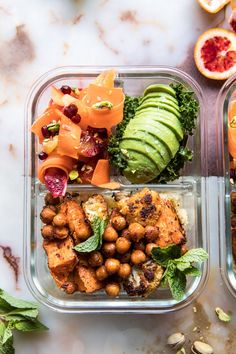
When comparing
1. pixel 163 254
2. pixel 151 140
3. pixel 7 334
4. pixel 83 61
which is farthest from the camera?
pixel 83 61

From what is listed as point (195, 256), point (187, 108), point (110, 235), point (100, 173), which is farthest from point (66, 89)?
point (195, 256)

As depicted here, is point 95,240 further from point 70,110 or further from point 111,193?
point 70,110

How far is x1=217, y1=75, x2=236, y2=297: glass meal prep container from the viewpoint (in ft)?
8.18

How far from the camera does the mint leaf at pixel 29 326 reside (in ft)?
8.61

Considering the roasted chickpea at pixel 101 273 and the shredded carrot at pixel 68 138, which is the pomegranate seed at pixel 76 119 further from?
the roasted chickpea at pixel 101 273

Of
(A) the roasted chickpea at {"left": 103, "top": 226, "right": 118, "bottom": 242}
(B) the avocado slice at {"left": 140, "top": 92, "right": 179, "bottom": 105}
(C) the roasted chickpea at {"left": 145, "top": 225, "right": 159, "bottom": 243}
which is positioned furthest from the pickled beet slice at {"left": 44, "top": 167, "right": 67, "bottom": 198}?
(B) the avocado slice at {"left": 140, "top": 92, "right": 179, "bottom": 105}

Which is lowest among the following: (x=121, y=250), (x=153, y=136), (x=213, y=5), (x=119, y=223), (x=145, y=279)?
(x=145, y=279)

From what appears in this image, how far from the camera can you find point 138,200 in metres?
2.42

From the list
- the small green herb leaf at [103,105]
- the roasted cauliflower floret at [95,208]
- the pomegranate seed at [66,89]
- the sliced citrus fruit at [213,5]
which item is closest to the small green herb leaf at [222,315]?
the roasted cauliflower floret at [95,208]

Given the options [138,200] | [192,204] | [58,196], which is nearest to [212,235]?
[192,204]

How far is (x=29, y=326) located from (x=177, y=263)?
713 millimetres

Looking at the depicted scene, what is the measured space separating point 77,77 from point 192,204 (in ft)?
2.32

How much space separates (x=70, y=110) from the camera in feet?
8.06

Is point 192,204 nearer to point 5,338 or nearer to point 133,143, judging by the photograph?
point 133,143
